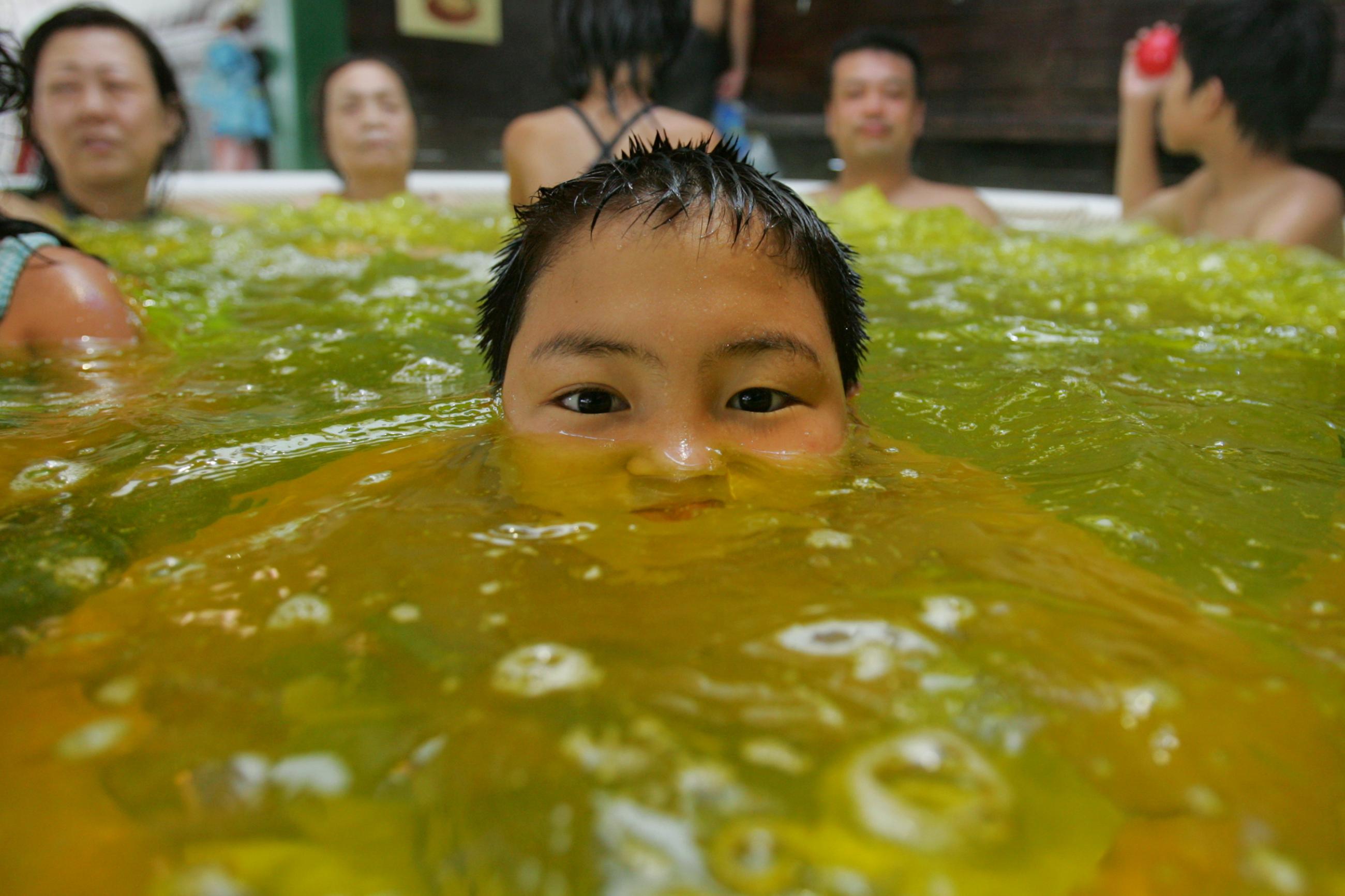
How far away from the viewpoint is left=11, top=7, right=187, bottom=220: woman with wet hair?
13.3 ft

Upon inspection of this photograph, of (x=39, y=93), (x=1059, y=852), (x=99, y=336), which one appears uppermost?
(x=39, y=93)

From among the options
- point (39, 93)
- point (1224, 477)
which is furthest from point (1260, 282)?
point (39, 93)

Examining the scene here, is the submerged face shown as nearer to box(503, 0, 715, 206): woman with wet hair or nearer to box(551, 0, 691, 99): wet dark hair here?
box(503, 0, 715, 206): woman with wet hair

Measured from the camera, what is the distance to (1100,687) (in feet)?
2.82

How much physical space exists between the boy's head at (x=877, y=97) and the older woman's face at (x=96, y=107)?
10.7 feet

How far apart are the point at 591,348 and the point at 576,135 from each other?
7.88 ft

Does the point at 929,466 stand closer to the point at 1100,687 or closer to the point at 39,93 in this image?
the point at 1100,687

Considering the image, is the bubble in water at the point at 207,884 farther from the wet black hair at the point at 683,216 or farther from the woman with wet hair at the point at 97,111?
the woman with wet hair at the point at 97,111

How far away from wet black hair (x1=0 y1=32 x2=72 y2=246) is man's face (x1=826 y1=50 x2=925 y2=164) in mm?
3879

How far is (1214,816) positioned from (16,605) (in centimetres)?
113

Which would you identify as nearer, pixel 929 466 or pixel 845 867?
pixel 845 867

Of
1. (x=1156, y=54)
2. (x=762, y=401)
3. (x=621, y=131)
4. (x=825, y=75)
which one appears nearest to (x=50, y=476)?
(x=762, y=401)

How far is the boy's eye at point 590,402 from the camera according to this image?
1.45 meters

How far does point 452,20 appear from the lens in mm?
10148
